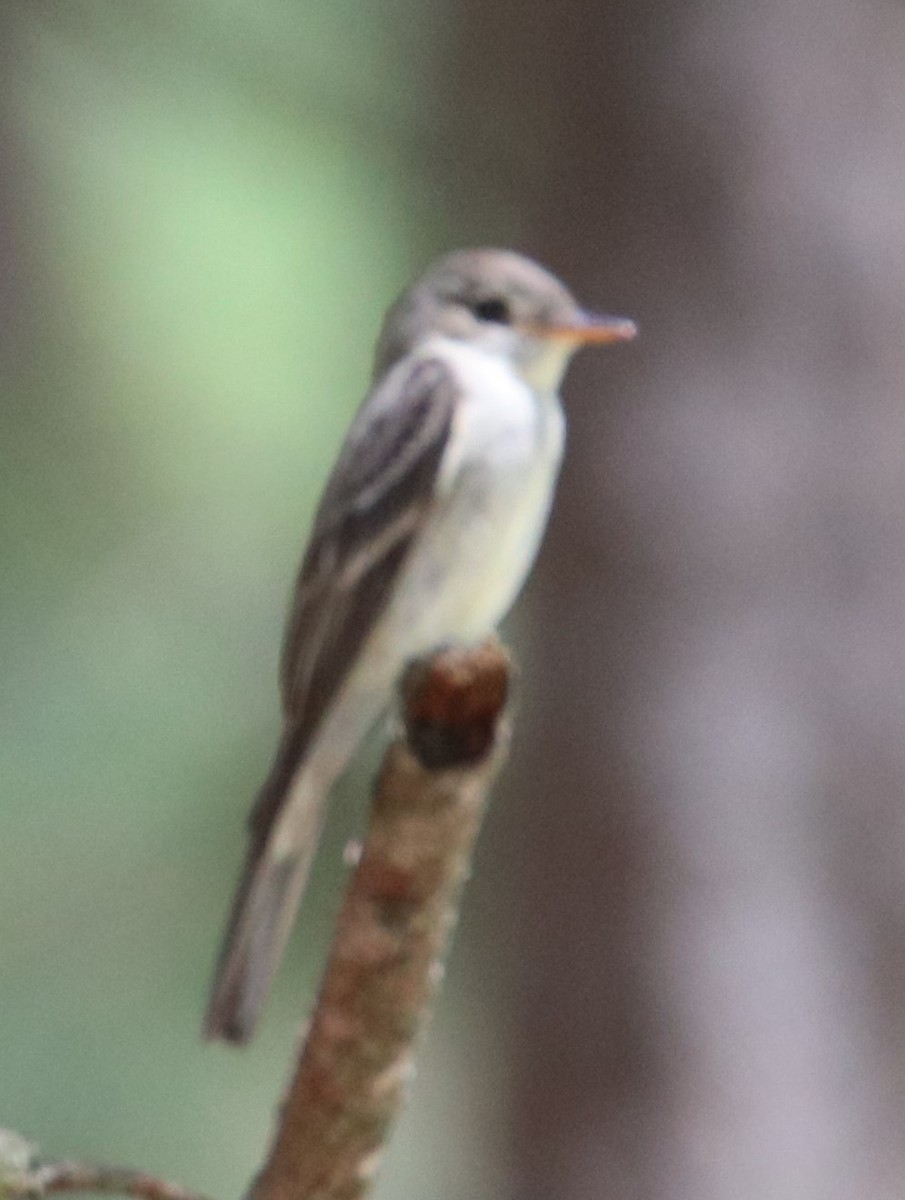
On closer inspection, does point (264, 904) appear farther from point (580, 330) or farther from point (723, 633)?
point (723, 633)

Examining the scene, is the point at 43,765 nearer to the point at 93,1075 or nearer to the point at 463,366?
the point at 93,1075

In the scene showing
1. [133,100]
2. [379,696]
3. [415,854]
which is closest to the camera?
[415,854]

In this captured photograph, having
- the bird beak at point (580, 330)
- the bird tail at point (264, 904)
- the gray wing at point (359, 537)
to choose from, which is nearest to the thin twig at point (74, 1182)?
the bird tail at point (264, 904)

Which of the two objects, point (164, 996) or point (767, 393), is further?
point (164, 996)

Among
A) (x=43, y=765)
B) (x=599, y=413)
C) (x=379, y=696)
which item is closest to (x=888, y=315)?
(x=599, y=413)

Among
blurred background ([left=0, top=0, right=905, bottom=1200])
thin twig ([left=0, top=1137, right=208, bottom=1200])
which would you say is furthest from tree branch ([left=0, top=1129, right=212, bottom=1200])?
blurred background ([left=0, top=0, right=905, bottom=1200])

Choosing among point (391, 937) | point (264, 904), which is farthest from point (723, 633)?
point (391, 937)
